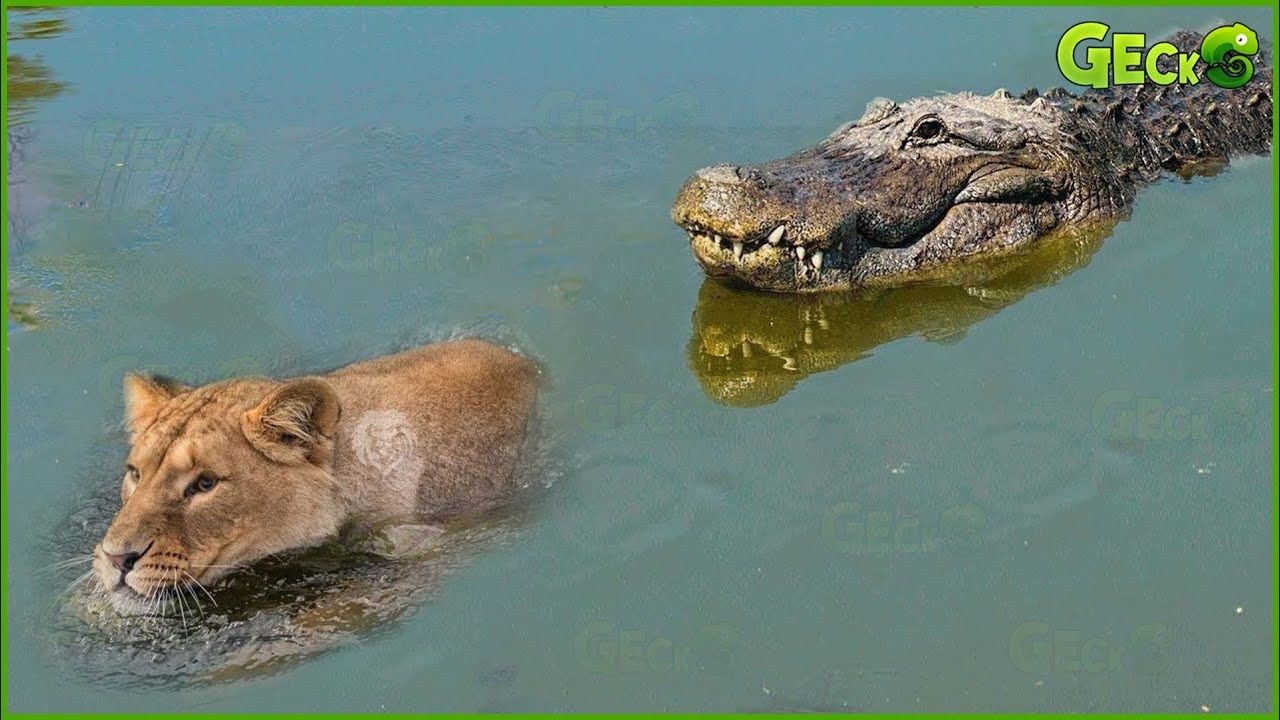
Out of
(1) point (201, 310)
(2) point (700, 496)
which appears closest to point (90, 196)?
(1) point (201, 310)

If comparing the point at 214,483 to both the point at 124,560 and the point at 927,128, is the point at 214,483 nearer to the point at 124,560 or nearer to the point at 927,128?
the point at 124,560

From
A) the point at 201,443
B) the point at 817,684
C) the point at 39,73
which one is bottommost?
the point at 817,684

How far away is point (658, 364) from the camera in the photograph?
884 centimetres

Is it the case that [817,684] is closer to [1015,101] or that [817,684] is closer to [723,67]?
[1015,101]

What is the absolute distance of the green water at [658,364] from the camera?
6.36 meters

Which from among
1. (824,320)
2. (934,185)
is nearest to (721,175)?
(824,320)

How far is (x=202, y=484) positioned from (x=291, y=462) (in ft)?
1.51

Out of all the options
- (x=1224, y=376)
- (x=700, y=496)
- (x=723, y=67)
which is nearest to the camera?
(x=700, y=496)

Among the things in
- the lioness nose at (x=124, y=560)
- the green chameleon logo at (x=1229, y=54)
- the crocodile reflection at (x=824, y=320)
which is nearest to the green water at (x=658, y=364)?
the crocodile reflection at (x=824, y=320)

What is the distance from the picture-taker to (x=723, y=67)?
13.3 meters

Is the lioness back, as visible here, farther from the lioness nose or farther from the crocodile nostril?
the crocodile nostril

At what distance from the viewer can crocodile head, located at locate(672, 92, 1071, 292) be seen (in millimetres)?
9547

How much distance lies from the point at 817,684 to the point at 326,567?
2642mm

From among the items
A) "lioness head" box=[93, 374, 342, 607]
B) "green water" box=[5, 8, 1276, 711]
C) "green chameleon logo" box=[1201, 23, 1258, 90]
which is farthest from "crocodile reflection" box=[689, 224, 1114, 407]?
"green chameleon logo" box=[1201, 23, 1258, 90]
